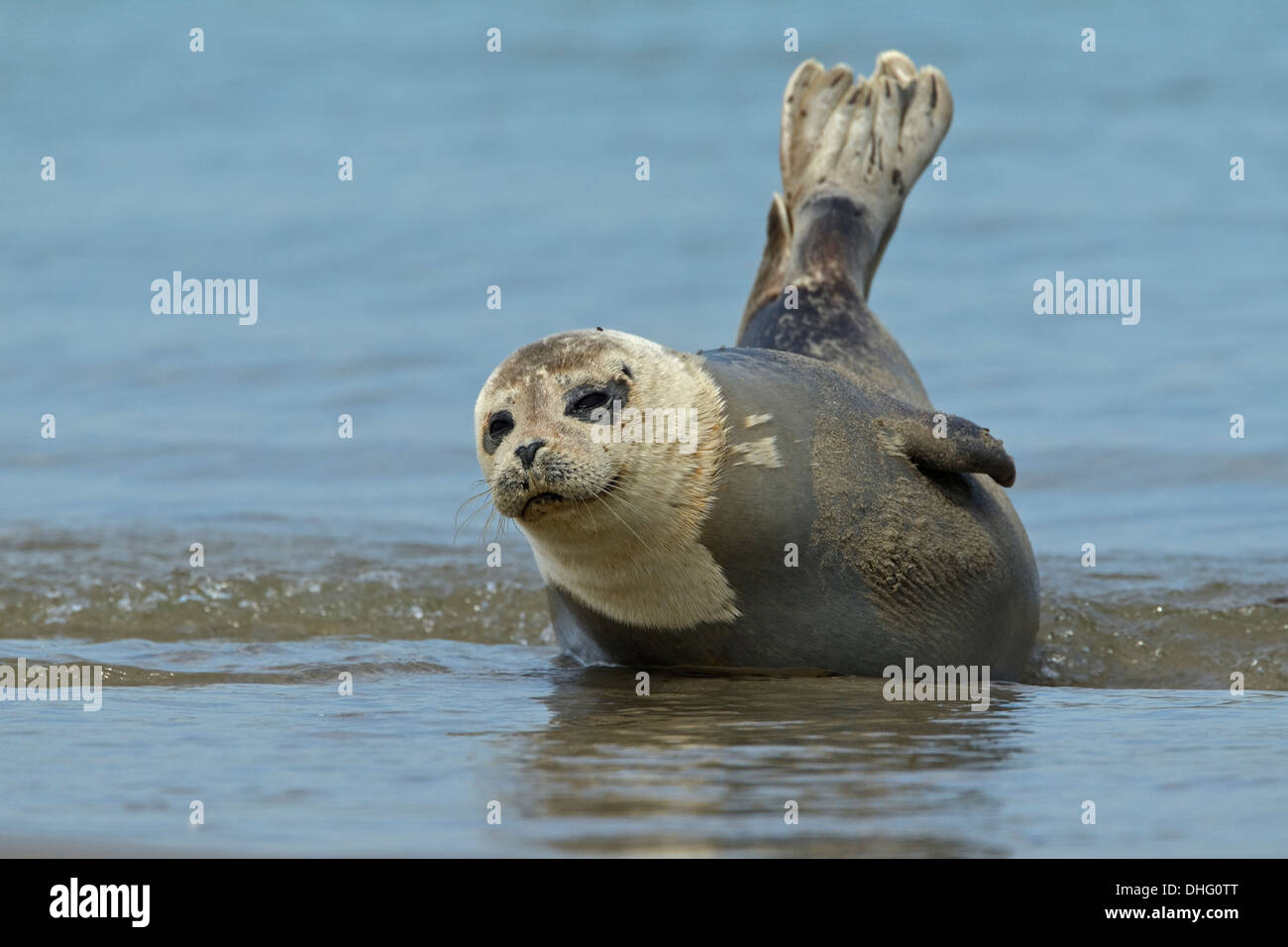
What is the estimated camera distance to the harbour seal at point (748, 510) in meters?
5.09

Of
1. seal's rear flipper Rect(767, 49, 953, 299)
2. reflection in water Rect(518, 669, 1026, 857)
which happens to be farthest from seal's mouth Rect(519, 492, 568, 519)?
seal's rear flipper Rect(767, 49, 953, 299)

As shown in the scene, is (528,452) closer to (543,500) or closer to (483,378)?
(543,500)

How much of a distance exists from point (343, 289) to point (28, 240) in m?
3.43

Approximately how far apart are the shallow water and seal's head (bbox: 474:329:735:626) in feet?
1.21

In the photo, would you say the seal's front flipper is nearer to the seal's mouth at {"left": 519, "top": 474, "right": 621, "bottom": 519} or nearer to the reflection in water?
the reflection in water

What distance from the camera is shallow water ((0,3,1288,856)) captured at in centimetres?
382

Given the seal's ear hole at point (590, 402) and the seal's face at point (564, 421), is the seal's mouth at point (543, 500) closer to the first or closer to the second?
the seal's face at point (564, 421)

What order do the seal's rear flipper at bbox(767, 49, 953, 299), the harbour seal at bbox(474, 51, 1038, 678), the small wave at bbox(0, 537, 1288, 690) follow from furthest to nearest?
the seal's rear flipper at bbox(767, 49, 953, 299), the small wave at bbox(0, 537, 1288, 690), the harbour seal at bbox(474, 51, 1038, 678)

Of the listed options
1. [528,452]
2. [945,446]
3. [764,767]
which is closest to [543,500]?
[528,452]

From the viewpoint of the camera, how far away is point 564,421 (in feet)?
16.5

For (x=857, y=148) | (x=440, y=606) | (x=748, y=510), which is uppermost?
(x=857, y=148)

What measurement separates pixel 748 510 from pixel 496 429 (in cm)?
73

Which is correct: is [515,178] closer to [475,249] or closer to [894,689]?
[475,249]

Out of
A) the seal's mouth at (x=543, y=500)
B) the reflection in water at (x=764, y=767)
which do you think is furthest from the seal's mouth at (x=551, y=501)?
the reflection in water at (x=764, y=767)
